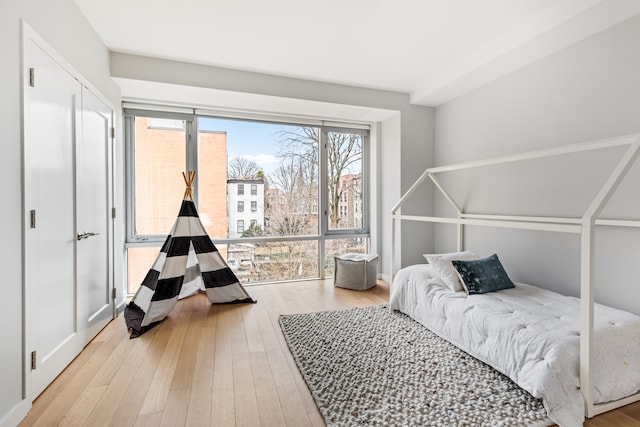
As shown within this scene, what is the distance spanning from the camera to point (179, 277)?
2861mm

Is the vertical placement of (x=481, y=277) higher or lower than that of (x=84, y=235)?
lower

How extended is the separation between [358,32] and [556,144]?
1.94 metres

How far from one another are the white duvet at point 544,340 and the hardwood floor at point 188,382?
0.16m

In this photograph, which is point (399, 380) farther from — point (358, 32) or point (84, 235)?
point (358, 32)

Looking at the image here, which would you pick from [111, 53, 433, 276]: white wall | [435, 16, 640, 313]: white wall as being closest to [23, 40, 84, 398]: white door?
[111, 53, 433, 276]: white wall

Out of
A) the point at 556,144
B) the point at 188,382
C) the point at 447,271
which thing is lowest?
the point at 188,382

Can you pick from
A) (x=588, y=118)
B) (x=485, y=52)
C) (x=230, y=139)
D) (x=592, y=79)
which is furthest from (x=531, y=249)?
(x=230, y=139)

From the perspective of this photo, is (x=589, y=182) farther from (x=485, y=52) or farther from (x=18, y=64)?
(x=18, y=64)

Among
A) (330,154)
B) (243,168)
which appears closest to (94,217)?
(243,168)

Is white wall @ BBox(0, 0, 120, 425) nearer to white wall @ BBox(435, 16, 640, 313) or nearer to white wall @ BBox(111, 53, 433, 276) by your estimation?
white wall @ BBox(111, 53, 433, 276)

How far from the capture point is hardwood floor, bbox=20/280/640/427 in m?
1.54

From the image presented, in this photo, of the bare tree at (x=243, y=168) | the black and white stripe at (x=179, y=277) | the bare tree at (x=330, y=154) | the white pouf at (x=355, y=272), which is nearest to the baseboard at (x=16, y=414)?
the black and white stripe at (x=179, y=277)

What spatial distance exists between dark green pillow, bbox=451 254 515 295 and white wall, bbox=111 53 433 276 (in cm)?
133

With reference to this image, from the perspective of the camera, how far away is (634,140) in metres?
1.51
